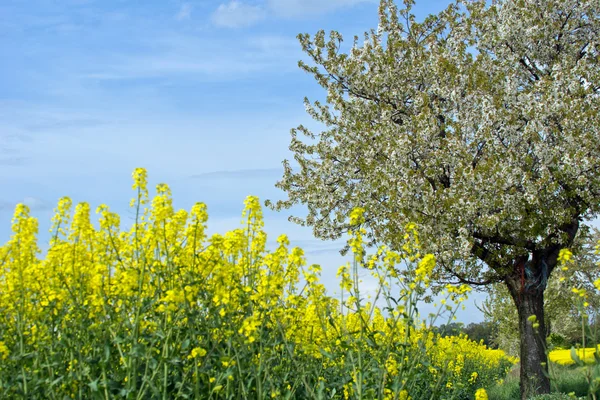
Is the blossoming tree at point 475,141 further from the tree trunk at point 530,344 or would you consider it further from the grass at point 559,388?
the grass at point 559,388

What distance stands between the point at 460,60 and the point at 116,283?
42.2 feet

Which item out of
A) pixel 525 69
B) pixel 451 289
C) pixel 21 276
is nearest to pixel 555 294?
pixel 525 69

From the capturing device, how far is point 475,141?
1497cm

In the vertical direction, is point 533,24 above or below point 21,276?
above

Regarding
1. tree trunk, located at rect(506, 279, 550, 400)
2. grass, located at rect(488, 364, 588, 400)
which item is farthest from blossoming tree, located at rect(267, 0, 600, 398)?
grass, located at rect(488, 364, 588, 400)

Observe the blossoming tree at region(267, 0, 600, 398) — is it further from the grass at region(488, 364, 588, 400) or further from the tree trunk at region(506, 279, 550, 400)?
the grass at region(488, 364, 588, 400)

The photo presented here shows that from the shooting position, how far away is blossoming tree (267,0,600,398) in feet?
47.1

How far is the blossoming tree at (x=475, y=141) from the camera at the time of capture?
14352mm

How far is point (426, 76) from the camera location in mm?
16688

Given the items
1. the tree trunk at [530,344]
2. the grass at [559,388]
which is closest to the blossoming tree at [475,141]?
the tree trunk at [530,344]

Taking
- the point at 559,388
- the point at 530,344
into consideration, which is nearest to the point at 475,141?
the point at 530,344

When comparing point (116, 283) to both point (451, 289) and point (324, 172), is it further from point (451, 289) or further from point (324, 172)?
point (324, 172)

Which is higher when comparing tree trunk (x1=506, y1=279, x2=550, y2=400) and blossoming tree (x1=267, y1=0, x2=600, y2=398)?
blossoming tree (x1=267, y1=0, x2=600, y2=398)

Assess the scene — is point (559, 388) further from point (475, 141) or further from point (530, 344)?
point (475, 141)
